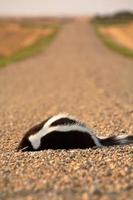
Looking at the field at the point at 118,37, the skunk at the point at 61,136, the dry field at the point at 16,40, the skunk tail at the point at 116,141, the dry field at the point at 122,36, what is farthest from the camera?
the dry field at the point at 122,36

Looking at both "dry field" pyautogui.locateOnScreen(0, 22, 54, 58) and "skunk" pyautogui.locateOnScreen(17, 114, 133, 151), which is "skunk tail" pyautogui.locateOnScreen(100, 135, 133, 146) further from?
"dry field" pyautogui.locateOnScreen(0, 22, 54, 58)

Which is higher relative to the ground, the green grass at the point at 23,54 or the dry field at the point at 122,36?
the green grass at the point at 23,54

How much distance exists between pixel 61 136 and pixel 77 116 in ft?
15.7

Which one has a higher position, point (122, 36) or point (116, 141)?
point (116, 141)

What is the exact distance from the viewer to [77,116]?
12.4 m

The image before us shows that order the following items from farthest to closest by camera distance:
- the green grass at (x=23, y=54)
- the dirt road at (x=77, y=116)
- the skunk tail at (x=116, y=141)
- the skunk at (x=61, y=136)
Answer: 1. the green grass at (x=23, y=54)
2. the skunk tail at (x=116, y=141)
3. the skunk at (x=61, y=136)
4. the dirt road at (x=77, y=116)

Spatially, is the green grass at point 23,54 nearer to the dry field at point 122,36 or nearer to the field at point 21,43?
the field at point 21,43

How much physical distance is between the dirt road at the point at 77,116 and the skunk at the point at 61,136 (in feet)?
0.85

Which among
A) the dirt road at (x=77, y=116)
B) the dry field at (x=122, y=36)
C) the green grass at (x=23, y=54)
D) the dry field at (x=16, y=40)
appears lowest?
the dry field at (x=122, y=36)

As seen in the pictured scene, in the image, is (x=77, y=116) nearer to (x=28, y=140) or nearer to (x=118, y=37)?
(x=28, y=140)

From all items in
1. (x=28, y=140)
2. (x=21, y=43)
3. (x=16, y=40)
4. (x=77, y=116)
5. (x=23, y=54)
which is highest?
(x=28, y=140)

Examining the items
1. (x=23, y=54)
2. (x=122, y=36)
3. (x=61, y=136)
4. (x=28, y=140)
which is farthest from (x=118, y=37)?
(x=61, y=136)

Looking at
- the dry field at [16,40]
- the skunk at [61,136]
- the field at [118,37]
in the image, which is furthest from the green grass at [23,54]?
the skunk at [61,136]

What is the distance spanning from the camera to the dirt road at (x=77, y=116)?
5.60 metres
